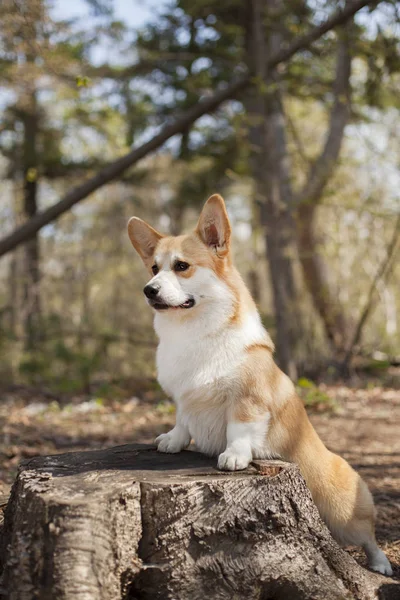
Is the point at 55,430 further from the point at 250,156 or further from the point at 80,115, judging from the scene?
the point at 80,115

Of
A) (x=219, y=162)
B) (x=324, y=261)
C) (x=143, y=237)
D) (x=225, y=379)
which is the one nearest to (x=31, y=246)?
(x=219, y=162)

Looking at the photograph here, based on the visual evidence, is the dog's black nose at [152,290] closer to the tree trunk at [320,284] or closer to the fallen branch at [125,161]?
the fallen branch at [125,161]

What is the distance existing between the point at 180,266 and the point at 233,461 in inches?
38.5

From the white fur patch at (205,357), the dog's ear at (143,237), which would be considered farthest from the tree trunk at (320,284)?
the white fur patch at (205,357)

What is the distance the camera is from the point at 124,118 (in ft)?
36.2

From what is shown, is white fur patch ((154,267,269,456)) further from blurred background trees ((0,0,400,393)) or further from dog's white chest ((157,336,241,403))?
blurred background trees ((0,0,400,393))

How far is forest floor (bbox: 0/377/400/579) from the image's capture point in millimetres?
4461

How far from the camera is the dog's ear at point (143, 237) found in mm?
3293

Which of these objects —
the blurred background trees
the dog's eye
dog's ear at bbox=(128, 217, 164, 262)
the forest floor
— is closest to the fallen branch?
the blurred background trees

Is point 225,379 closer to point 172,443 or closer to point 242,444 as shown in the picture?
point 242,444

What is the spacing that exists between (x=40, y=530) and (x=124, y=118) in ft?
32.3

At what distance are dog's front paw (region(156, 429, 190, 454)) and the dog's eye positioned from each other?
865 millimetres

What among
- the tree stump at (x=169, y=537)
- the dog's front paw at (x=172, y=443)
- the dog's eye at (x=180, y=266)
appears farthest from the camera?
the dog's front paw at (x=172, y=443)

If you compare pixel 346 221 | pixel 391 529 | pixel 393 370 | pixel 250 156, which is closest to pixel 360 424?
pixel 391 529
